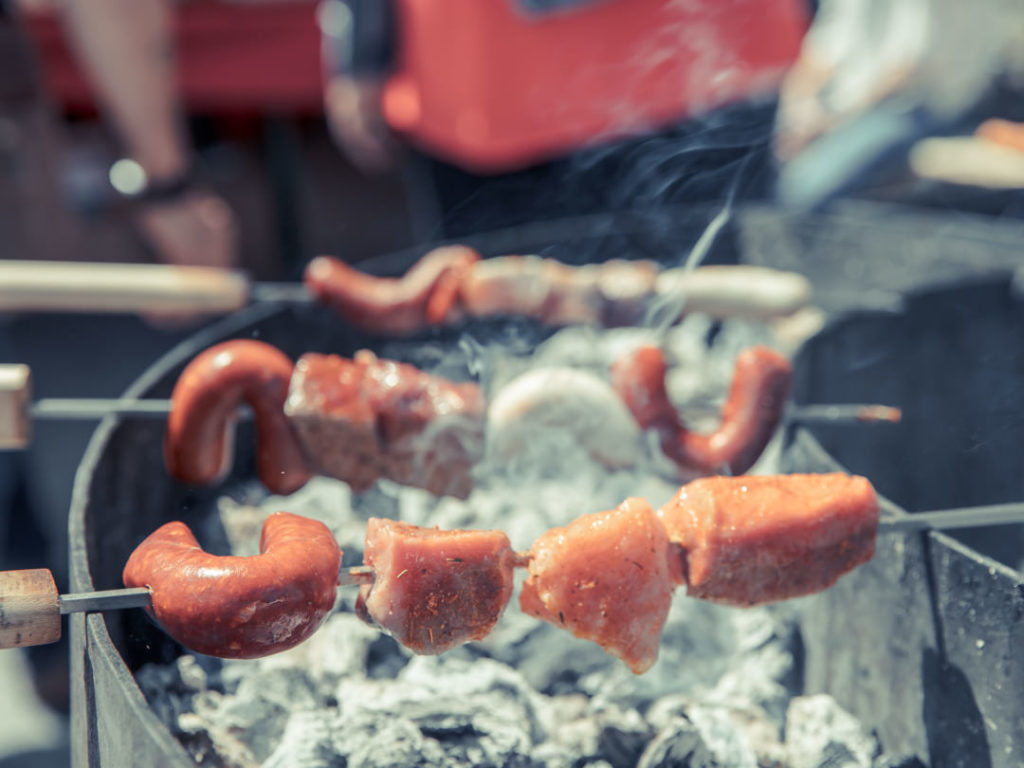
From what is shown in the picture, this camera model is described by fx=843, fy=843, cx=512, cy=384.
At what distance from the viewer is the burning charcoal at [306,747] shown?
141 centimetres

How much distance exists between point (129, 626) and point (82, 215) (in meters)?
3.79

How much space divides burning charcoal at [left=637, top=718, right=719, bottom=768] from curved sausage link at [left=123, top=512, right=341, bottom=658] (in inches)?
24.9

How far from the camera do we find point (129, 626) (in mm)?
1573

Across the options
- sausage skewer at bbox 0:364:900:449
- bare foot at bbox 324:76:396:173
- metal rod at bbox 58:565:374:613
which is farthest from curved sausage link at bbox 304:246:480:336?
bare foot at bbox 324:76:396:173

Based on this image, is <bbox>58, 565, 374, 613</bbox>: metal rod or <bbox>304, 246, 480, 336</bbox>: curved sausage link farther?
<bbox>304, 246, 480, 336</bbox>: curved sausage link

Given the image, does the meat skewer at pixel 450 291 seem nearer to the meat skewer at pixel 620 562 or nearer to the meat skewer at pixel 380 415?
the meat skewer at pixel 380 415

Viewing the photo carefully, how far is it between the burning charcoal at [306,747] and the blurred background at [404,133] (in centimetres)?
162

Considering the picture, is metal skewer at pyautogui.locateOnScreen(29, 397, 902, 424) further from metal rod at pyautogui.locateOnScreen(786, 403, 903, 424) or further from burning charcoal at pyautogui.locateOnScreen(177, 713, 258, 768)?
burning charcoal at pyautogui.locateOnScreen(177, 713, 258, 768)

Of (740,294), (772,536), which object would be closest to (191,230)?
(740,294)

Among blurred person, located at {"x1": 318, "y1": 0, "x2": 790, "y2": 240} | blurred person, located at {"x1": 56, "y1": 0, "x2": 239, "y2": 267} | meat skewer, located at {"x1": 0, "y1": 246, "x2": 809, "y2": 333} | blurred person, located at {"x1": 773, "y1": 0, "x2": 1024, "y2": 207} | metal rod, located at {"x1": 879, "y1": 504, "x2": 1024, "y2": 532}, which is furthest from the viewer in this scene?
blurred person, located at {"x1": 773, "y1": 0, "x2": 1024, "y2": 207}

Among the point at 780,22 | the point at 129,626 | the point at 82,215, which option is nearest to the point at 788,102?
the point at 780,22

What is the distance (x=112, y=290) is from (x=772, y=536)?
5.66ft

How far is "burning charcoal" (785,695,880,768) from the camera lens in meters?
1.52

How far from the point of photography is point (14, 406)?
1.78 m
